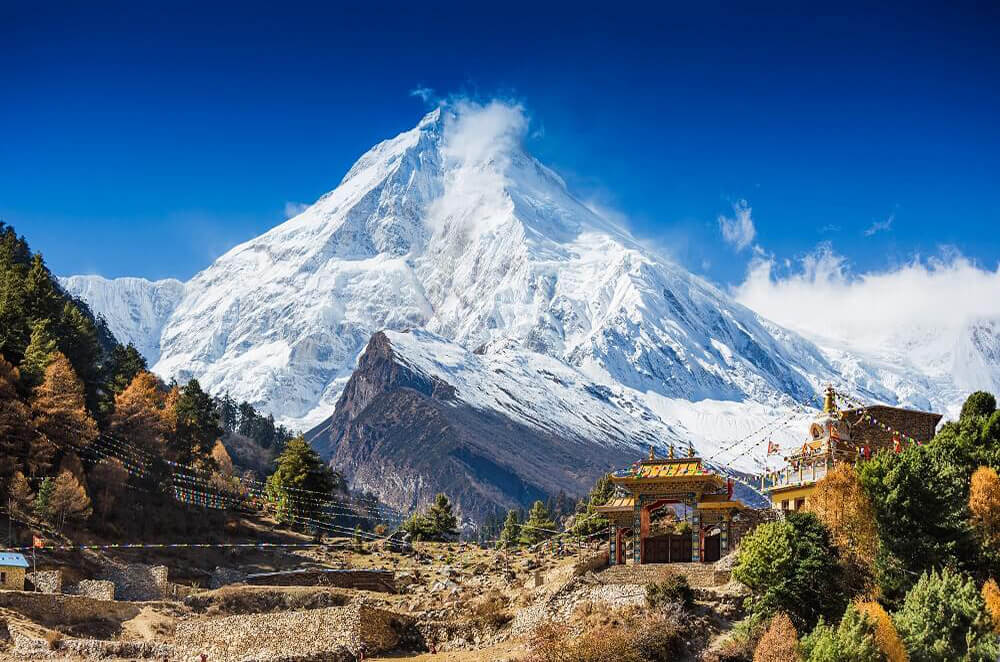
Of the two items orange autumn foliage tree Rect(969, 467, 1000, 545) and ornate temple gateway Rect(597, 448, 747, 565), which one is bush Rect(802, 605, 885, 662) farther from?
ornate temple gateway Rect(597, 448, 747, 565)

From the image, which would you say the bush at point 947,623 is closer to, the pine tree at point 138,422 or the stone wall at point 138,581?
the stone wall at point 138,581

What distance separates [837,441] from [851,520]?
952 cm

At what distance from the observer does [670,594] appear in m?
43.9

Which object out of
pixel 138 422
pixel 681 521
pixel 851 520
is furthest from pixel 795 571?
pixel 138 422

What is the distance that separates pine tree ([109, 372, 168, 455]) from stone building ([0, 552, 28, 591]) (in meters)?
26.5

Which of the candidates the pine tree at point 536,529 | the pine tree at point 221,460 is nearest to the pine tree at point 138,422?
the pine tree at point 221,460

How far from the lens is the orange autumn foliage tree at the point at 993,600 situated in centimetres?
3712

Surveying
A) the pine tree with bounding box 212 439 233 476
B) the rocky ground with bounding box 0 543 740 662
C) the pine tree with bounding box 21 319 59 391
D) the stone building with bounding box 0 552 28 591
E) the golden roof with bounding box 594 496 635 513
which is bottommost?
the rocky ground with bounding box 0 543 740 662

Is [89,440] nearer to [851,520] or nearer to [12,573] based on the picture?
[12,573]

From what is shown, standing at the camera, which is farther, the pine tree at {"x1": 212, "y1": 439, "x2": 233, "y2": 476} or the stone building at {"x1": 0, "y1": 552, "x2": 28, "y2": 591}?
the pine tree at {"x1": 212, "y1": 439, "x2": 233, "y2": 476}

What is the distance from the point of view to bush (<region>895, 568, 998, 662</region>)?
1452 inches

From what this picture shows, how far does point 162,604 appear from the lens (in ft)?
176

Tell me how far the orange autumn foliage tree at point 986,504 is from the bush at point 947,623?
4243 mm

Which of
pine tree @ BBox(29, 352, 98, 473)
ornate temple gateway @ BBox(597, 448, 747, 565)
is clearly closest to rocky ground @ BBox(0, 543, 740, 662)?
ornate temple gateway @ BBox(597, 448, 747, 565)
